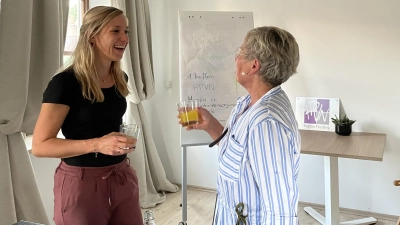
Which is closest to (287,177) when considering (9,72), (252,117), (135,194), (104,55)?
(252,117)

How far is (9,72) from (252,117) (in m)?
1.43

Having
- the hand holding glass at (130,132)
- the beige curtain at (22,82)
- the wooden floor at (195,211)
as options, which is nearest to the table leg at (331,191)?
the wooden floor at (195,211)

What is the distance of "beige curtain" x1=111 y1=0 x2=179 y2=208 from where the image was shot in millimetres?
3312

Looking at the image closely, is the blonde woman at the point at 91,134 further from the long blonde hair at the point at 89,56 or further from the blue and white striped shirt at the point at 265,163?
the blue and white striped shirt at the point at 265,163

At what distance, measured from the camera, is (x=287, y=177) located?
1189 mm

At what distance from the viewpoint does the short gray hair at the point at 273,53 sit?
4.24ft

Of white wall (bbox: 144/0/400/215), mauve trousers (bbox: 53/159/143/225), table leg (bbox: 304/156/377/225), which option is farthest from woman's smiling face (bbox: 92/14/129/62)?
white wall (bbox: 144/0/400/215)

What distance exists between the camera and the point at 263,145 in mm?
1183

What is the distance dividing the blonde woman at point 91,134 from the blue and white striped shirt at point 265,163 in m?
0.39

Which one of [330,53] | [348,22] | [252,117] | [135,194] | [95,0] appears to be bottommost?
[135,194]

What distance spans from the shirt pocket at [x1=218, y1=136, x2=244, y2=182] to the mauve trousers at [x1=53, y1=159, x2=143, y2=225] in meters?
0.46

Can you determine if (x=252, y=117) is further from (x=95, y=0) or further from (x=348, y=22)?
(x=95, y=0)

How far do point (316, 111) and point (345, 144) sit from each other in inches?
23.8

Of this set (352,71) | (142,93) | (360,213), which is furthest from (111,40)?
(360,213)
